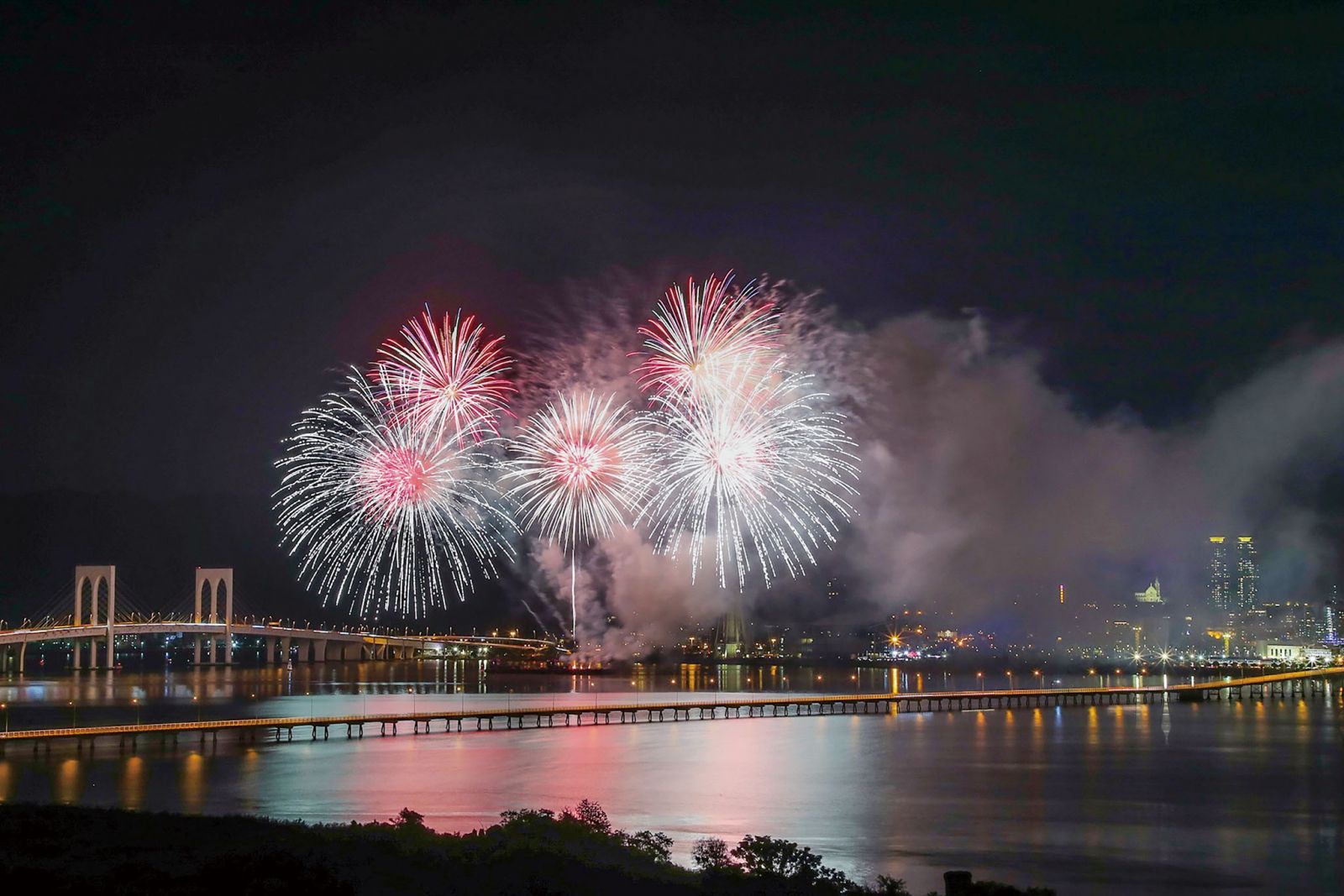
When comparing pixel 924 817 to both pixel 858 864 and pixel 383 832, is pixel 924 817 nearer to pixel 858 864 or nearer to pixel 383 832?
pixel 858 864

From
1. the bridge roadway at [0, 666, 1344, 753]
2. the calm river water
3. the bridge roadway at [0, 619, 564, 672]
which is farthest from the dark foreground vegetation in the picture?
the bridge roadway at [0, 619, 564, 672]

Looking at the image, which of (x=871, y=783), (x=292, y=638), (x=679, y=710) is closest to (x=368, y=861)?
(x=871, y=783)

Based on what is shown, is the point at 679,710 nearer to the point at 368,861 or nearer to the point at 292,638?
the point at 368,861

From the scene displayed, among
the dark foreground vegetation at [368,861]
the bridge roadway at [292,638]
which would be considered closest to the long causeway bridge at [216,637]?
the bridge roadway at [292,638]

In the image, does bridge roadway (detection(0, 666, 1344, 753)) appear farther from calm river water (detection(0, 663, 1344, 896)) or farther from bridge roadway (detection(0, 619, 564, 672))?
bridge roadway (detection(0, 619, 564, 672))

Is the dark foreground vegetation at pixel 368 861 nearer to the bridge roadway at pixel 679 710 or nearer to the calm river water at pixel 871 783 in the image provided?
the calm river water at pixel 871 783

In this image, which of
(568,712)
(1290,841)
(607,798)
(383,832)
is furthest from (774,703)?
(383,832)
